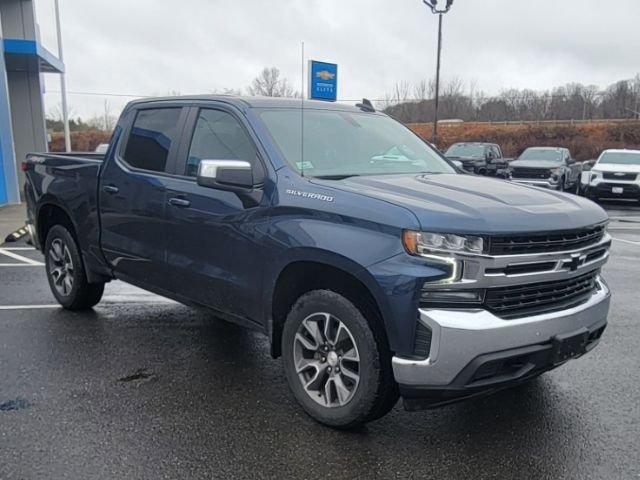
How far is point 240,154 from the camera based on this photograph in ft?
13.2

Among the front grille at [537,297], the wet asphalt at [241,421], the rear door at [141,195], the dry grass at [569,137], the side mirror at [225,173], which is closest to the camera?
the front grille at [537,297]

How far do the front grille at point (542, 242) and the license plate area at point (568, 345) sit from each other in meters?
0.46

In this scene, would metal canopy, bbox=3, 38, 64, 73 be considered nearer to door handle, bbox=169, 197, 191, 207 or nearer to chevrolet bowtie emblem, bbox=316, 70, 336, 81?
chevrolet bowtie emblem, bbox=316, 70, 336, 81

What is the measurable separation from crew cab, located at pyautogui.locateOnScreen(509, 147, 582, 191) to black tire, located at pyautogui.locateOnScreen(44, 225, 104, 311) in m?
14.8

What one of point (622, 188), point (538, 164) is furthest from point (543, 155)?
point (622, 188)

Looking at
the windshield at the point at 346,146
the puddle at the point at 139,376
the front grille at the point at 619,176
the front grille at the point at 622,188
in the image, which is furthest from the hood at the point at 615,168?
the puddle at the point at 139,376

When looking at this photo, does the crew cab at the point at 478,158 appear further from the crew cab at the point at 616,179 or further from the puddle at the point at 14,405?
the puddle at the point at 14,405

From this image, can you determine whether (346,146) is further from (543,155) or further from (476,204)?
(543,155)

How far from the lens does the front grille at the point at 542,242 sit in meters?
2.96

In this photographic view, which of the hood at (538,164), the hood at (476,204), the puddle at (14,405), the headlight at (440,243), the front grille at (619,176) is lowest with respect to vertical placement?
the puddle at (14,405)

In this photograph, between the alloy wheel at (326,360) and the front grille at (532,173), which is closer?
the alloy wheel at (326,360)

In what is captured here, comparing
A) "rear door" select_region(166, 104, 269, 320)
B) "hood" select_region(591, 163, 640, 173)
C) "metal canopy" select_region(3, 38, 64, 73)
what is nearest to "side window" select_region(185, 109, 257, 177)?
"rear door" select_region(166, 104, 269, 320)

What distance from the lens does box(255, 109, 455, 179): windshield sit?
3.95 meters

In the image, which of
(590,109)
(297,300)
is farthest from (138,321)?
(590,109)
